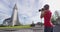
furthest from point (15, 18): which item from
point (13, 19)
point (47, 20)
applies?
point (47, 20)

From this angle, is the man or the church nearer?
the man

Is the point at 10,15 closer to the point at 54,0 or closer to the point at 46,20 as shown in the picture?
the point at 54,0

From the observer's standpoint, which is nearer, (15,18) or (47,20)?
(47,20)

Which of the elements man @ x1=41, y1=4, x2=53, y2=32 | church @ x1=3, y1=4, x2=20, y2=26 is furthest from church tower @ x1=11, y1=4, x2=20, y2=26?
man @ x1=41, y1=4, x2=53, y2=32

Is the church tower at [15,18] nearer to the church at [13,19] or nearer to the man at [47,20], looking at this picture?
the church at [13,19]

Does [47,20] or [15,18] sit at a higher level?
[15,18]

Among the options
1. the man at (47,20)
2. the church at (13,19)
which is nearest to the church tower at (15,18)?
the church at (13,19)

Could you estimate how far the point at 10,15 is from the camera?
3184 mm

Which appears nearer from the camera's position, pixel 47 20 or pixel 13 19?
pixel 47 20

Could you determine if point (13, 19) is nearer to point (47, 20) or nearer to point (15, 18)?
point (15, 18)

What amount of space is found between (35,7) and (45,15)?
4.00 ft

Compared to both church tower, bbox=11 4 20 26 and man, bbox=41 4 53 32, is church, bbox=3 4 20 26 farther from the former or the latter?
man, bbox=41 4 53 32

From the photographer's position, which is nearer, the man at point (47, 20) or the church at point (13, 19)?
the man at point (47, 20)

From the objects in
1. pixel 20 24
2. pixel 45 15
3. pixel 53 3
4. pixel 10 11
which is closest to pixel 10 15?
pixel 10 11
